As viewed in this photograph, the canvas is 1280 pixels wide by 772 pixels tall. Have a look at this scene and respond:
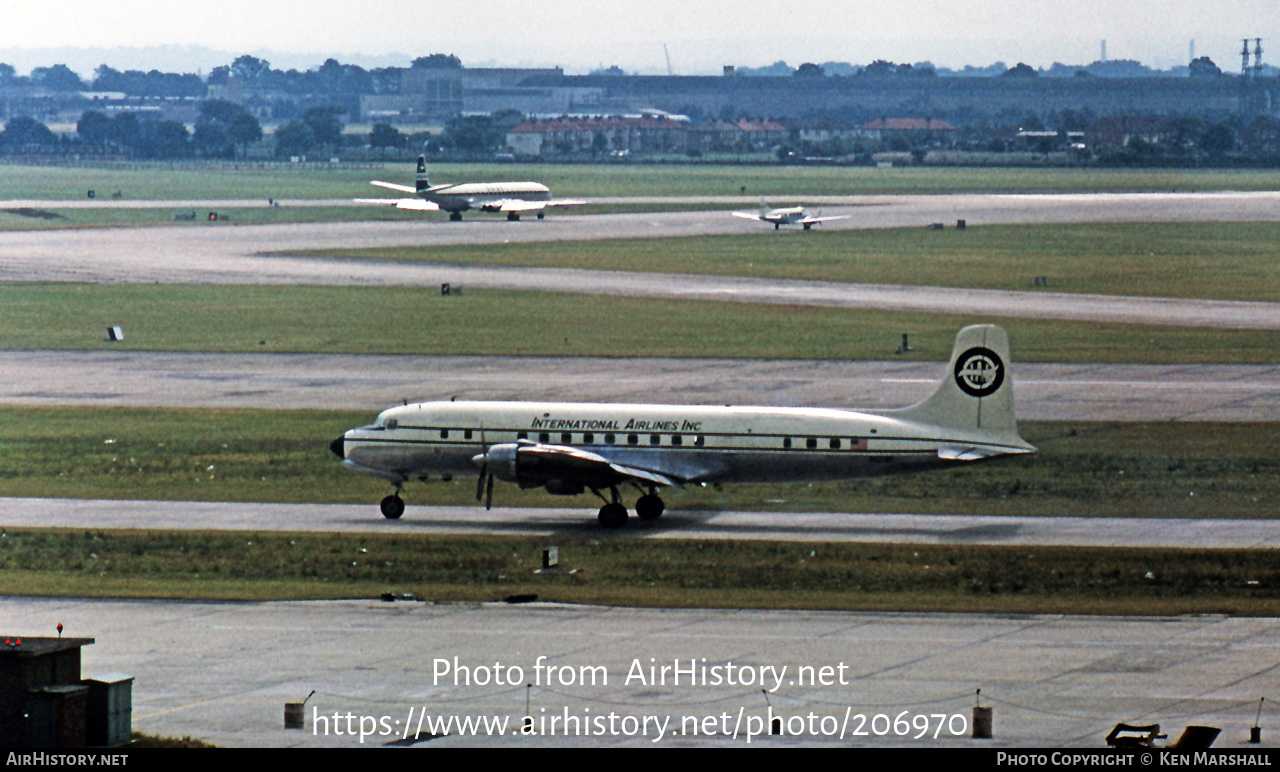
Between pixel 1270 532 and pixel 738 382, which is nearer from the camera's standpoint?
pixel 1270 532

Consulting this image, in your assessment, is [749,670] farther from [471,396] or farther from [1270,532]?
[471,396]

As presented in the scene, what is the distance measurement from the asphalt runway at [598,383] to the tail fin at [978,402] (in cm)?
2074

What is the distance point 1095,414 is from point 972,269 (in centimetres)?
6554

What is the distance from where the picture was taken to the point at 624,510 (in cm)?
5197

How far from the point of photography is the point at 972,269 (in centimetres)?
13638

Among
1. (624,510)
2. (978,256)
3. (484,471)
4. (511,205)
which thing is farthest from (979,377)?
(511,205)

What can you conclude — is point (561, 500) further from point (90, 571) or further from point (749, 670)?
point (749, 670)

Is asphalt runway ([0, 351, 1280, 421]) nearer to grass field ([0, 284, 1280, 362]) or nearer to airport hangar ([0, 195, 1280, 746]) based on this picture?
grass field ([0, 284, 1280, 362])

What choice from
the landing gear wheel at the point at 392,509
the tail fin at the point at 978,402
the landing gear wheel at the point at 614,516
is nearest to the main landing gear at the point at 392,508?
the landing gear wheel at the point at 392,509

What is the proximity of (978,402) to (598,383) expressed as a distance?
1269 inches

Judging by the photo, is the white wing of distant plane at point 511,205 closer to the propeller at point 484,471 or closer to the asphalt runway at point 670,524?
the asphalt runway at point 670,524

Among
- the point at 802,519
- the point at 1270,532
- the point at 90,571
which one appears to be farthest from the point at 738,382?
the point at 90,571

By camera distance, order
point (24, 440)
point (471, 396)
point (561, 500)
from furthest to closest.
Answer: point (471, 396) < point (24, 440) < point (561, 500)

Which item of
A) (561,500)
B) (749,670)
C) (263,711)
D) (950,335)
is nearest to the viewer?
(263,711)
